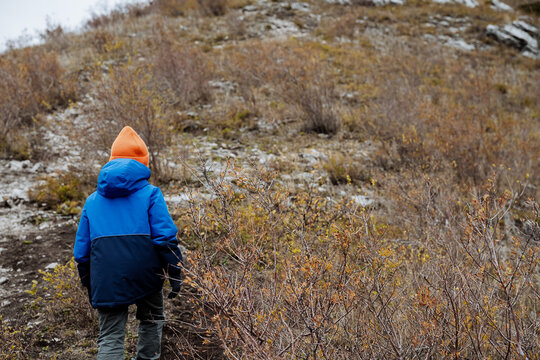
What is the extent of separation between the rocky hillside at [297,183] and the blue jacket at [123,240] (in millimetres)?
314

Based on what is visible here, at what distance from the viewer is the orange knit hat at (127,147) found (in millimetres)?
2443

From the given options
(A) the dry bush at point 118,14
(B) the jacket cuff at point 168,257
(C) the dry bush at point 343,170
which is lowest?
A: (C) the dry bush at point 343,170

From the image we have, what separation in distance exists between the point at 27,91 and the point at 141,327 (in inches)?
259

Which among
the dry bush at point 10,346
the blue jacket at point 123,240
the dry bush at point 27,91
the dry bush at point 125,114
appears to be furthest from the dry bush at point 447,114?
the dry bush at point 27,91

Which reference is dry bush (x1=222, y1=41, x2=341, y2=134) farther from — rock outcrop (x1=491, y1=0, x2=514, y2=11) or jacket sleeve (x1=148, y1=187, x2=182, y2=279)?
rock outcrop (x1=491, y1=0, x2=514, y2=11)

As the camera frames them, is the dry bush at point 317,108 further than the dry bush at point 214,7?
No

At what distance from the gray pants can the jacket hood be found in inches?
29.7

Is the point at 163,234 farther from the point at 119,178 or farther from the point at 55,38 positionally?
the point at 55,38

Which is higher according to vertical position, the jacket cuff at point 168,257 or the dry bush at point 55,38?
the dry bush at point 55,38

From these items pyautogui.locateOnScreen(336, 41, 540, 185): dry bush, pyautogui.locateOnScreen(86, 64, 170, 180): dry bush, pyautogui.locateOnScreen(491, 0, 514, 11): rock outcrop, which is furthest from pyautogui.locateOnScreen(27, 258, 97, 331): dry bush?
pyautogui.locateOnScreen(491, 0, 514, 11): rock outcrop

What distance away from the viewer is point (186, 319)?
307 cm

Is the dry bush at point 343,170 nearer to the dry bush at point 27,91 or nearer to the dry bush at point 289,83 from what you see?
the dry bush at point 289,83

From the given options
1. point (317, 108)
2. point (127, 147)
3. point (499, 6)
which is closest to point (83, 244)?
point (127, 147)

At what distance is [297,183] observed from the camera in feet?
16.8
